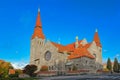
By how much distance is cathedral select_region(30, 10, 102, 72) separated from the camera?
71.9 metres

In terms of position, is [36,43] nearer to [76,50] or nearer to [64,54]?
[64,54]

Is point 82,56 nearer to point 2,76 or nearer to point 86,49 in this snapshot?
point 86,49

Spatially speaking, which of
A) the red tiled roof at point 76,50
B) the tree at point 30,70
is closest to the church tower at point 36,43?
the red tiled roof at point 76,50

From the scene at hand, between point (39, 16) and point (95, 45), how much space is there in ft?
84.2

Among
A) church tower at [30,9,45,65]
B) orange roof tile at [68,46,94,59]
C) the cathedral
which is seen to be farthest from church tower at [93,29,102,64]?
church tower at [30,9,45,65]

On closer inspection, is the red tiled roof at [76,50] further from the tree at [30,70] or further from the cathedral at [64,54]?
the tree at [30,70]

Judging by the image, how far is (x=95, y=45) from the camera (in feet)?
266

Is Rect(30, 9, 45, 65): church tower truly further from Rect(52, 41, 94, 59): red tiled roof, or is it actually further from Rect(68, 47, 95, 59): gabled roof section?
Rect(68, 47, 95, 59): gabled roof section

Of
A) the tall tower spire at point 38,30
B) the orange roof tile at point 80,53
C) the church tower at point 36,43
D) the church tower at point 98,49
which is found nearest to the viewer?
the orange roof tile at point 80,53

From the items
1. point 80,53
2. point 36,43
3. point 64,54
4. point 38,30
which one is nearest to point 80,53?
point 80,53

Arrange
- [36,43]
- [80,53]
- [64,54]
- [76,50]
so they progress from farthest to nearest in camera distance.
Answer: [36,43] → [64,54] → [76,50] → [80,53]

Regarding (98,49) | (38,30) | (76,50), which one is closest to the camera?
(76,50)

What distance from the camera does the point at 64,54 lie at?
76.6 m

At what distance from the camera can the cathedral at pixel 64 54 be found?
236ft
